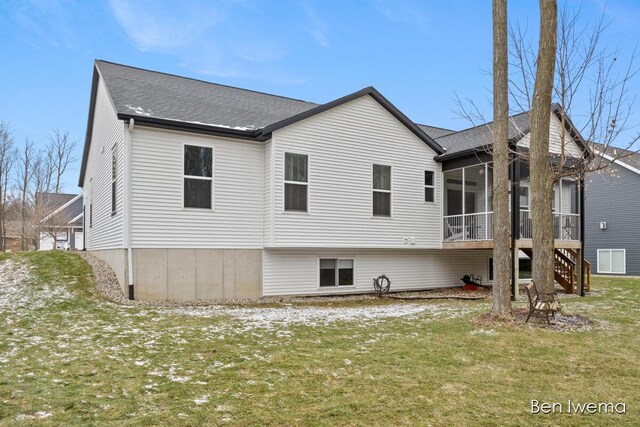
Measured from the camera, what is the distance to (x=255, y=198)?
1218 cm

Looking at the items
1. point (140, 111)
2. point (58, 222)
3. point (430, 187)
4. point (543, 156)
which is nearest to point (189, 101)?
point (140, 111)

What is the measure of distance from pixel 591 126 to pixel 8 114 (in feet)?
120

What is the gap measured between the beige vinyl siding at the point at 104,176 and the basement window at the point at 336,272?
18.0 feet

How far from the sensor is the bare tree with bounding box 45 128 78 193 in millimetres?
36094

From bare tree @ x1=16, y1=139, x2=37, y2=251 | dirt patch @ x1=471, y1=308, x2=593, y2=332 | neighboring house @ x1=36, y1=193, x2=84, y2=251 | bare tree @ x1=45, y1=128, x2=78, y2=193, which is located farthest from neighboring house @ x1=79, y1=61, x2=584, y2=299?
bare tree @ x1=45, y1=128, x2=78, y2=193

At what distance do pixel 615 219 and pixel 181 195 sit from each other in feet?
74.2

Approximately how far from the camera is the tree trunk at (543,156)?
8.48 m

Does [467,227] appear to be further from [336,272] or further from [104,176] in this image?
[104,176]

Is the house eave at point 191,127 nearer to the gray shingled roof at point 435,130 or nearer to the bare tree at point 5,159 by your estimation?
the gray shingled roof at point 435,130

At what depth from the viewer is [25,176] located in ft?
113

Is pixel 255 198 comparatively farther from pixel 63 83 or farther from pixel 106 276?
pixel 63 83

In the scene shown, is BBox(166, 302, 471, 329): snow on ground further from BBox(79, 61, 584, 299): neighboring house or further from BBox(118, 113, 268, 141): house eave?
BBox(118, 113, 268, 141): house eave

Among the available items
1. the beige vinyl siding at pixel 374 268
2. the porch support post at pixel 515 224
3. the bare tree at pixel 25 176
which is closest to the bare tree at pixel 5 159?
the bare tree at pixel 25 176

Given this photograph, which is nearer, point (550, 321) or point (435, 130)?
point (550, 321)
